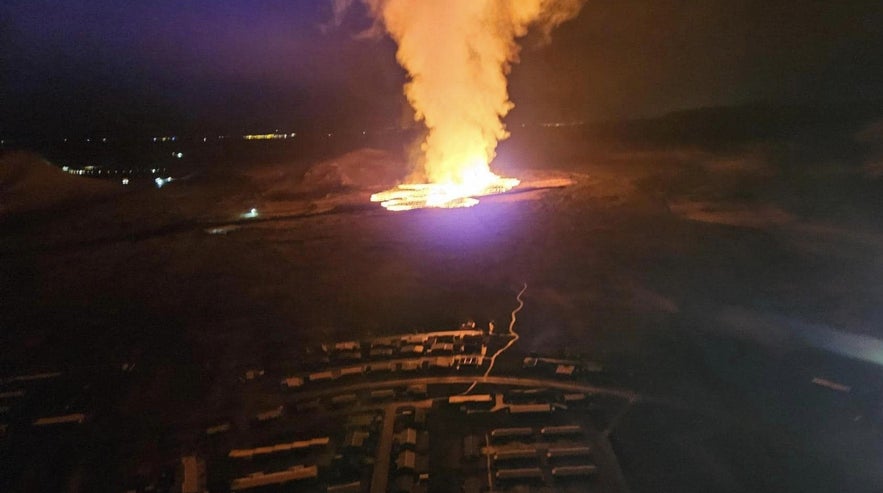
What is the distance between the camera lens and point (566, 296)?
10109mm

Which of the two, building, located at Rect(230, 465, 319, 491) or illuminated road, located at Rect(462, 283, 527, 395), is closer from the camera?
building, located at Rect(230, 465, 319, 491)

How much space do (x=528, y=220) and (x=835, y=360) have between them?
930 centimetres

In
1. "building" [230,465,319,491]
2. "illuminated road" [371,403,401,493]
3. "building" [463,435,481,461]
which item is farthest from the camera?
"building" [463,435,481,461]

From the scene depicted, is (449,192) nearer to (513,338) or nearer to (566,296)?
(566,296)

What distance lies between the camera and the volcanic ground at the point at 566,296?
20.4 ft

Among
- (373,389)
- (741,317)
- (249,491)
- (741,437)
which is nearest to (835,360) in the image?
(741,317)

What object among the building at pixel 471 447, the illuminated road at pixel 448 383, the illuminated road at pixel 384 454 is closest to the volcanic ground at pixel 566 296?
the illuminated road at pixel 448 383

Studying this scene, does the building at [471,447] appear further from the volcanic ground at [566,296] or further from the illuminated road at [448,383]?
the volcanic ground at [566,296]

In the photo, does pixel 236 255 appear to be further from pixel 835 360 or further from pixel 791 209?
pixel 791 209

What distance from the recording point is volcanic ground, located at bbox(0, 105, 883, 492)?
620 centimetres

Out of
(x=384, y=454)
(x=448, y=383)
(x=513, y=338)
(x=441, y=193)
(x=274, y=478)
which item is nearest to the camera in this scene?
(x=274, y=478)

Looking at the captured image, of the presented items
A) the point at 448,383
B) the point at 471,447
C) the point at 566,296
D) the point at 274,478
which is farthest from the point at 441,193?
the point at 274,478

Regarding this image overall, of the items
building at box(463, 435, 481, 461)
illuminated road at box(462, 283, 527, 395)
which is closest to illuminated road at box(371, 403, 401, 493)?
building at box(463, 435, 481, 461)

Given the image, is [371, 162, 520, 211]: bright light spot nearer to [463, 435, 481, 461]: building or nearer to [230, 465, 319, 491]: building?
[463, 435, 481, 461]: building
